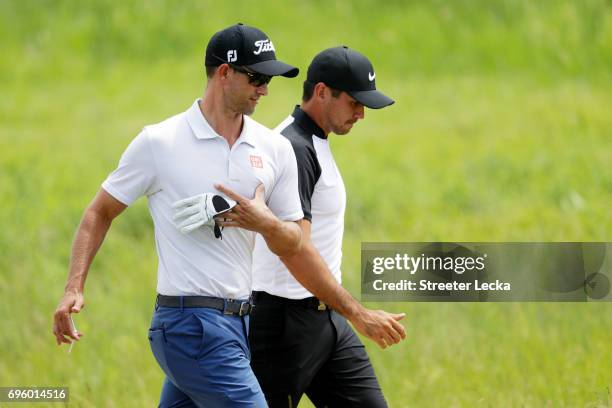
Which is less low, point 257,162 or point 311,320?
point 257,162

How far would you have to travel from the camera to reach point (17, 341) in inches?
386

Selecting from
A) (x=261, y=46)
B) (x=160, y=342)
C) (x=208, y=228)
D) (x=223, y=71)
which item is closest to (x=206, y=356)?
Answer: (x=160, y=342)

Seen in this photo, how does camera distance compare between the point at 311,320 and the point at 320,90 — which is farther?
the point at 320,90

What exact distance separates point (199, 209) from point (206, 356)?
555 mm

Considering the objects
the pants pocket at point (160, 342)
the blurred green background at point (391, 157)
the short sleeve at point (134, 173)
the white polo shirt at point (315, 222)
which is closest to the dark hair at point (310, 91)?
the white polo shirt at point (315, 222)

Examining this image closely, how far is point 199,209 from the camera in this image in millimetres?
5270

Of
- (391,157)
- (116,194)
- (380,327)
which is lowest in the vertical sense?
(380,327)

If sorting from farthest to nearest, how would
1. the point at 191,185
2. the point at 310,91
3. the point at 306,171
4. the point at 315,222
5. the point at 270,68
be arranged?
the point at 310,91 < the point at 315,222 < the point at 306,171 < the point at 270,68 < the point at 191,185

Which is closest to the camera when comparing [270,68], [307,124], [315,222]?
[270,68]

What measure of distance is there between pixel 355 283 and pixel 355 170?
4012 mm

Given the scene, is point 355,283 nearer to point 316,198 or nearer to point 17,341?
point 17,341

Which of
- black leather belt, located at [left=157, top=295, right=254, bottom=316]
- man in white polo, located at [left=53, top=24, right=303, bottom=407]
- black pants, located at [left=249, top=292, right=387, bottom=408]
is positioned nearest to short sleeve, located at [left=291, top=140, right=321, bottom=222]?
man in white polo, located at [left=53, top=24, right=303, bottom=407]

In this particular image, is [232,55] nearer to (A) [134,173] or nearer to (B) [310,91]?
(A) [134,173]

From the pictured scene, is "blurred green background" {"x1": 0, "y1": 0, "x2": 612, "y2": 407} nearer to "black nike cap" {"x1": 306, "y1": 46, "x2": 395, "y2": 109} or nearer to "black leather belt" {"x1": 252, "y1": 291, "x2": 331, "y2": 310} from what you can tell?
"black leather belt" {"x1": 252, "y1": 291, "x2": 331, "y2": 310}
